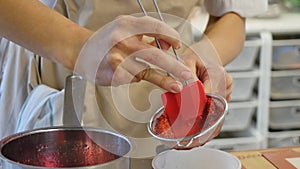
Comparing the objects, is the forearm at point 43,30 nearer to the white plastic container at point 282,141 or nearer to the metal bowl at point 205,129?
the metal bowl at point 205,129

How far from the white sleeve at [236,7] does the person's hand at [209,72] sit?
19 cm

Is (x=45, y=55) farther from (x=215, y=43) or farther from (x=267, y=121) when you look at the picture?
(x=267, y=121)

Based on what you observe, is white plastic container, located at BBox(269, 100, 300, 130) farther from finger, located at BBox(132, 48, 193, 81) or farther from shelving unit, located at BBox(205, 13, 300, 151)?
finger, located at BBox(132, 48, 193, 81)

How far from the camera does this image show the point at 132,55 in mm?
709

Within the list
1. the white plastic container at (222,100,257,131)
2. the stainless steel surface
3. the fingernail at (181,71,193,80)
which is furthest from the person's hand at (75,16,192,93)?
the white plastic container at (222,100,257,131)

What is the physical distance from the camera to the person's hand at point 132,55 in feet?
2.27

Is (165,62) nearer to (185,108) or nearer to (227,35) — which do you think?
(185,108)

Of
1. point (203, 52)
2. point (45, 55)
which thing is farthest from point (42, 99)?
point (203, 52)

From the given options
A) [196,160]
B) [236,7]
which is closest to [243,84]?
[236,7]

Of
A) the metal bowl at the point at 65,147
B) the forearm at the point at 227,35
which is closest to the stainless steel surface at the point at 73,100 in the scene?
the metal bowl at the point at 65,147

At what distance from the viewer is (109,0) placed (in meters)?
0.95

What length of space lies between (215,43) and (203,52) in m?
0.11

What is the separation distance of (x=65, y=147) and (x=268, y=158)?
0.34 metres

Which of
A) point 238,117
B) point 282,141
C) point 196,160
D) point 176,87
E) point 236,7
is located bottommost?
point 282,141
